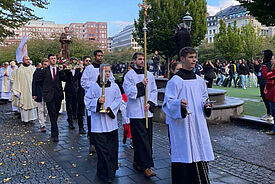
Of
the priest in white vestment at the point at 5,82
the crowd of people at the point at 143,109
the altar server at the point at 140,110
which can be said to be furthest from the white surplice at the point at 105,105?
the priest in white vestment at the point at 5,82

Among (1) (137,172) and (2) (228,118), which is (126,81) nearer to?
(1) (137,172)

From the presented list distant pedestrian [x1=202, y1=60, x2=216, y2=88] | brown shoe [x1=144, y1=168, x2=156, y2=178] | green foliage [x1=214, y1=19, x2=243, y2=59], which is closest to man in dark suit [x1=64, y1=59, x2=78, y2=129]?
brown shoe [x1=144, y1=168, x2=156, y2=178]

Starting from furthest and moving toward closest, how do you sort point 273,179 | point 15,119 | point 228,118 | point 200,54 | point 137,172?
1. point 200,54
2. point 15,119
3. point 228,118
4. point 137,172
5. point 273,179

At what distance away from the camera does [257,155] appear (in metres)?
6.29

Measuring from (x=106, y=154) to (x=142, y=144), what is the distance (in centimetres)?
68

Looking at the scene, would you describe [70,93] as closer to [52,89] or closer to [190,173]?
[52,89]

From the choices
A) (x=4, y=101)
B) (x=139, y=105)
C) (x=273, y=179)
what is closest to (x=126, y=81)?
(x=139, y=105)

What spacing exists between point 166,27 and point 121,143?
29.4 metres

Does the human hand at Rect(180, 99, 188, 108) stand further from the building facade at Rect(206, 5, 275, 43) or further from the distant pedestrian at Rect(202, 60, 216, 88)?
the building facade at Rect(206, 5, 275, 43)

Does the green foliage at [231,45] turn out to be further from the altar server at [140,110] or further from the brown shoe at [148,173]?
the brown shoe at [148,173]

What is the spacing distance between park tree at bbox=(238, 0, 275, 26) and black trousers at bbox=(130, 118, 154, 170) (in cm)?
773

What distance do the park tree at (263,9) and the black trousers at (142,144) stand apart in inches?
304

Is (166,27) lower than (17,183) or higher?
higher

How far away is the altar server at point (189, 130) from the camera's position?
12.7ft
